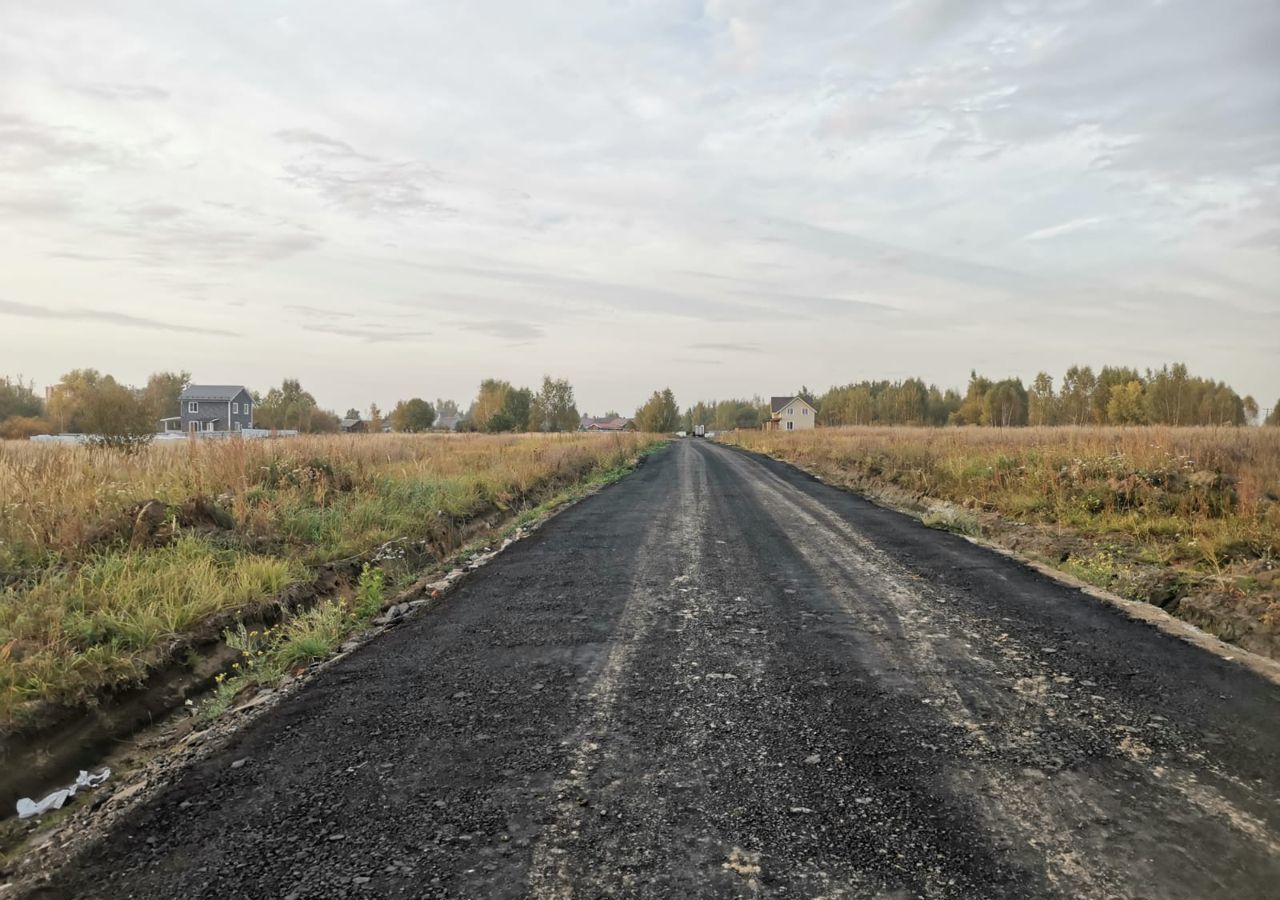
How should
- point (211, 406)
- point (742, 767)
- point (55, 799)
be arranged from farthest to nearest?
point (211, 406), point (55, 799), point (742, 767)

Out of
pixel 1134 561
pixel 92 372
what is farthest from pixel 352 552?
pixel 92 372

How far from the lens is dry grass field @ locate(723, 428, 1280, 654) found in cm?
627

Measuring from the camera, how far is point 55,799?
331cm

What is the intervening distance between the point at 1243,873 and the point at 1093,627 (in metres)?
3.53

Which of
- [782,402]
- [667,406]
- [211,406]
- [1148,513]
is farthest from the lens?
[667,406]

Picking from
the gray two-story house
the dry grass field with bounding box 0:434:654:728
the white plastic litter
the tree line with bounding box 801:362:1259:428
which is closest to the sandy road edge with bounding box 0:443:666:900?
the white plastic litter

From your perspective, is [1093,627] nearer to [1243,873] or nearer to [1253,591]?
[1253,591]

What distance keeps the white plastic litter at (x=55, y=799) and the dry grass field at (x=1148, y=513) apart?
8.01m

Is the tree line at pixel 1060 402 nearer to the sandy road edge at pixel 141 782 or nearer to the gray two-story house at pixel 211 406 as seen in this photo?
the sandy road edge at pixel 141 782

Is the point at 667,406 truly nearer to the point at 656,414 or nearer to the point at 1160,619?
the point at 656,414

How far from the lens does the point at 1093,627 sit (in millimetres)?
5516

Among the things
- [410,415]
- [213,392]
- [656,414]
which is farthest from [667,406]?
[213,392]

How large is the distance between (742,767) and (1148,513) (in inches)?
387

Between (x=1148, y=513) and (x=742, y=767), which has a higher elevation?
(x=1148, y=513)
